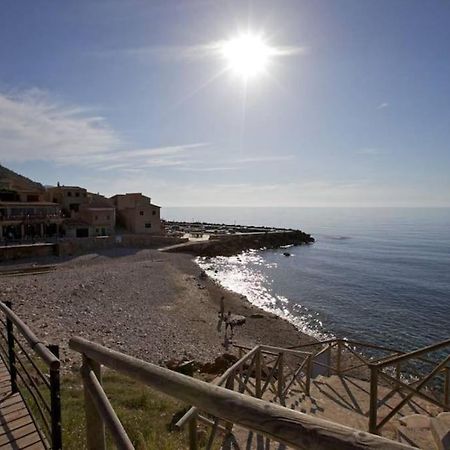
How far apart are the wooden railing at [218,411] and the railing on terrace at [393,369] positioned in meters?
3.86

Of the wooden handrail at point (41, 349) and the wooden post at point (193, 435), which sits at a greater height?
the wooden handrail at point (41, 349)

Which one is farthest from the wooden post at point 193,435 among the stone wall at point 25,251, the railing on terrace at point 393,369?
the stone wall at point 25,251

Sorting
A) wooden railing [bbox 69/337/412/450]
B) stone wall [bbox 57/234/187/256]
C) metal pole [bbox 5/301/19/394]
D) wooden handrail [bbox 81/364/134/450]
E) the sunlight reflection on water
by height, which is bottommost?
the sunlight reflection on water

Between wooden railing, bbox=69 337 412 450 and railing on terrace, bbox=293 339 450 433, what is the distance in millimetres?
3859

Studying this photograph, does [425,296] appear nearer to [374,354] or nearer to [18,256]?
[374,354]

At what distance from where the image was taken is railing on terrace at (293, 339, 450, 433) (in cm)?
479

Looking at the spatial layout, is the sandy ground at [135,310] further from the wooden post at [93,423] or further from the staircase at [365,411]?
the wooden post at [93,423]

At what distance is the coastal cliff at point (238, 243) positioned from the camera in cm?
4847

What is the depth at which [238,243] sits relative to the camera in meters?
58.6

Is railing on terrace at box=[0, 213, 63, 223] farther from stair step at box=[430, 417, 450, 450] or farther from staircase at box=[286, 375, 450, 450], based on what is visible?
stair step at box=[430, 417, 450, 450]

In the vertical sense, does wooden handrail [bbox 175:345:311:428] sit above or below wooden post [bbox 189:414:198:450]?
above

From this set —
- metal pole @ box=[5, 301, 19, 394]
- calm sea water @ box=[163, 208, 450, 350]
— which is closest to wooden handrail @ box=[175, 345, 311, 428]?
metal pole @ box=[5, 301, 19, 394]

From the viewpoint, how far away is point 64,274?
28.1 m

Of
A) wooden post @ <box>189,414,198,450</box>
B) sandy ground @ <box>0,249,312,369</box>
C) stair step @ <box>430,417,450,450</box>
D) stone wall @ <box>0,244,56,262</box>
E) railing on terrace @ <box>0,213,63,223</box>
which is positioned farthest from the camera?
railing on terrace @ <box>0,213,63,223</box>
